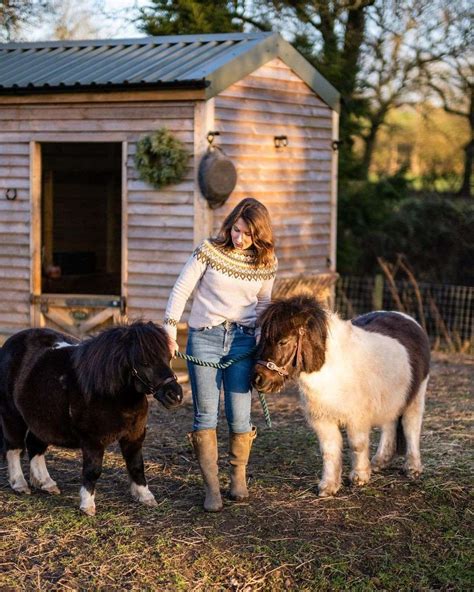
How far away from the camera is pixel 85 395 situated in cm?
526

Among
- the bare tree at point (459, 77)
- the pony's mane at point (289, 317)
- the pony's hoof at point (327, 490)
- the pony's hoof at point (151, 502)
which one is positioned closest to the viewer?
the pony's mane at point (289, 317)

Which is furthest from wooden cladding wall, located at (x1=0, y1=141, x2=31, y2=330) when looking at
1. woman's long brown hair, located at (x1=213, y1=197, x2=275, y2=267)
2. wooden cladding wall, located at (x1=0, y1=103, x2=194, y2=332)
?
woman's long brown hair, located at (x1=213, y1=197, x2=275, y2=267)

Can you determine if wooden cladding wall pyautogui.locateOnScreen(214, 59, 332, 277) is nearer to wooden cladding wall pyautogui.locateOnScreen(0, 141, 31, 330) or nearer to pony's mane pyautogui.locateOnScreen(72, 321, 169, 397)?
wooden cladding wall pyautogui.locateOnScreen(0, 141, 31, 330)

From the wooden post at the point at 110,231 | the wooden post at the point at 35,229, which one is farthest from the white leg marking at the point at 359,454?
the wooden post at the point at 110,231

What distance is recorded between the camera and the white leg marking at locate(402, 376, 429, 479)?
614 centimetres

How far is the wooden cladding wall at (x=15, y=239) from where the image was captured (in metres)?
10.2

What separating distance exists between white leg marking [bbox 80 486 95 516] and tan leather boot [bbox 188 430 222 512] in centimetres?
65

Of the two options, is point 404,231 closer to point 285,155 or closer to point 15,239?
point 285,155

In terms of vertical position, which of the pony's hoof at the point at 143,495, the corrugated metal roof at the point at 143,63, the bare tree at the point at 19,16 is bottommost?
the pony's hoof at the point at 143,495

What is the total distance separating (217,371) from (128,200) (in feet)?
15.3

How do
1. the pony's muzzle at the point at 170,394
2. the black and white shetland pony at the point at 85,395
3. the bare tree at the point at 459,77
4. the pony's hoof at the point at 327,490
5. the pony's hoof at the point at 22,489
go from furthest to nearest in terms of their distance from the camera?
the bare tree at the point at 459,77 < the pony's hoof at the point at 22,489 < the pony's hoof at the point at 327,490 < the black and white shetland pony at the point at 85,395 < the pony's muzzle at the point at 170,394

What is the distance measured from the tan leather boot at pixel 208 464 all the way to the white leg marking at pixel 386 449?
1.37 meters

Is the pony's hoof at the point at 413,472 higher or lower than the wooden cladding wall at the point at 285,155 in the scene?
lower

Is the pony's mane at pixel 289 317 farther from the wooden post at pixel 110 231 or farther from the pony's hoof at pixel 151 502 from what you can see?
the wooden post at pixel 110 231
